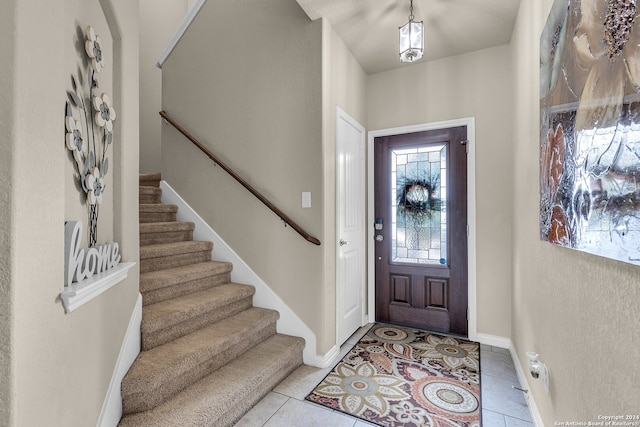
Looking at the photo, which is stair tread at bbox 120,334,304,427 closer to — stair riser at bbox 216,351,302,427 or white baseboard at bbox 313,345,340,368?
stair riser at bbox 216,351,302,427

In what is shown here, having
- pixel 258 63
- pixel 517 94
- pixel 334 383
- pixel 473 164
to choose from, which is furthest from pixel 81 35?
pixel 473 164

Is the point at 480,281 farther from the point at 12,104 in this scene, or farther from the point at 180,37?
the point at 180,37

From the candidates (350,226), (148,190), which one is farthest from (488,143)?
(148,190)

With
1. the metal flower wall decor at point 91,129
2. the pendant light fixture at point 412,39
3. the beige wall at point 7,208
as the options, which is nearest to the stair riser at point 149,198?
the metal flower wall decor at point 91,129

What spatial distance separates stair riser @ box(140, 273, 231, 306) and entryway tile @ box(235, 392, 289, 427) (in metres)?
1.00

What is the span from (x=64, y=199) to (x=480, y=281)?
10.0ft

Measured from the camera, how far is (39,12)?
2.69 ft

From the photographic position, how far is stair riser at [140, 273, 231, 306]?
2.09m

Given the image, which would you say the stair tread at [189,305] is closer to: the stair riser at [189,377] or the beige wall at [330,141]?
the stair riser at [189,377]

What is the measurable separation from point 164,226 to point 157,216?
0.35 meters

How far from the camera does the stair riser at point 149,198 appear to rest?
3.10 metres

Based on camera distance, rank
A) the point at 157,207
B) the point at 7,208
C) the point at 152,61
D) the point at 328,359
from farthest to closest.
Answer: the point at 152,61 → the point at 157,207 → the point at 328,359 → the point at 7,208

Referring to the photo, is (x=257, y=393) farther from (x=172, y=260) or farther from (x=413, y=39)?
(x=413, y=39)

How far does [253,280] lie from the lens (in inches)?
104
